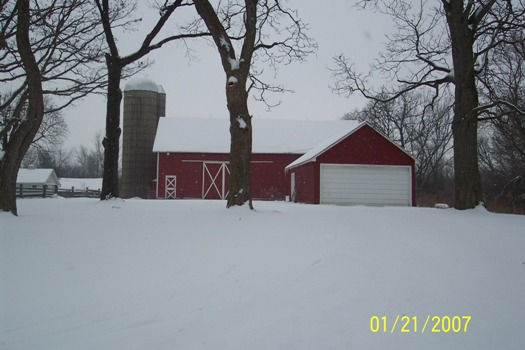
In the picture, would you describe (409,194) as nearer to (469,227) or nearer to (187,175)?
(469,227)

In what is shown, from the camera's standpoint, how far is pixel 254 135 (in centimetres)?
2922

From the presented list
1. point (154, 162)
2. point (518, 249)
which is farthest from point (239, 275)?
point (154, 162)

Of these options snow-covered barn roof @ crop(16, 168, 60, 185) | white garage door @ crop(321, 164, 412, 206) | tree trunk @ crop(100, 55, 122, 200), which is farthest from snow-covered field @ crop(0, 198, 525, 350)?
snow-covered barn roof @ crop(16, 168, 60, 185)

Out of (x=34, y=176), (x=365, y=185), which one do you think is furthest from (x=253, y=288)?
(x=34, y=176)

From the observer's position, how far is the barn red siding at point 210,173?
27.0 metres

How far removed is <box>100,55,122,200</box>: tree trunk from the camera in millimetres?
13719

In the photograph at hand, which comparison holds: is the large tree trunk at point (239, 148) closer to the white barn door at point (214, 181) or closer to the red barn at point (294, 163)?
the red barn at point (294, 163)

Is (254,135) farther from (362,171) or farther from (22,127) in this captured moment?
(22,127)

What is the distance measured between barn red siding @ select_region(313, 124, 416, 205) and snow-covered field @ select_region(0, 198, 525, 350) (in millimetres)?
11269

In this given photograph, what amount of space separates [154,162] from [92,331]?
91.6ft

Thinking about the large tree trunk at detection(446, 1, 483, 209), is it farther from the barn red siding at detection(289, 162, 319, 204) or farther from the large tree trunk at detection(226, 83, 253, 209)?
the barn red siding at detection(289, 162, 319, 204)

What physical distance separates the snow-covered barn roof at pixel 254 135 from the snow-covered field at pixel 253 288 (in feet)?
67.7
